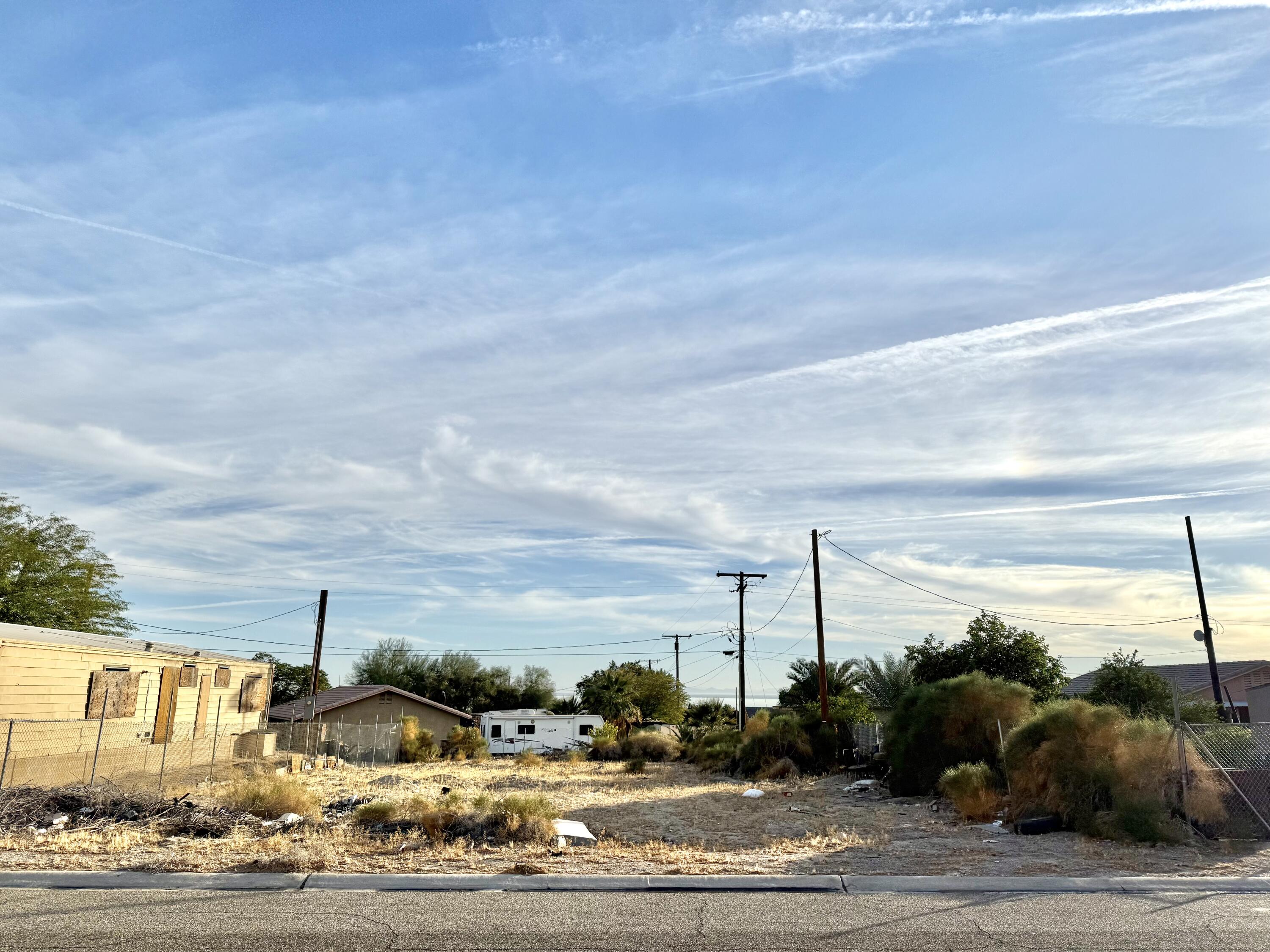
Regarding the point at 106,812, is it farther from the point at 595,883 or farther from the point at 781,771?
the point at 781,771

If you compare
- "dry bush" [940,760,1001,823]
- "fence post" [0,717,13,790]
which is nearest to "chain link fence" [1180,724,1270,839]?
"dry bush" [940,760,1001,823]

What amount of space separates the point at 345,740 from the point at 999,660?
2895cm

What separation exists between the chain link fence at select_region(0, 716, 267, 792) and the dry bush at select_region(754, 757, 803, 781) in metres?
18.2

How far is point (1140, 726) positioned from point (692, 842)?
7927 mm

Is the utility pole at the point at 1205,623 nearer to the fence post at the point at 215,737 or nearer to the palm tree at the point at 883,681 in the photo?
the palm tree at the point at 883,681

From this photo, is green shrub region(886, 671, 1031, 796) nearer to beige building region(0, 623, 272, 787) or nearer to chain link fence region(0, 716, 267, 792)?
chain link fence region(0, 716, 267, 792)

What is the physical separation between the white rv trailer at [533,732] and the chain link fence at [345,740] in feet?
29.2

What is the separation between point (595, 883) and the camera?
37.3 ft

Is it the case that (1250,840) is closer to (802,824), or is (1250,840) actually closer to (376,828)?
(802,824)

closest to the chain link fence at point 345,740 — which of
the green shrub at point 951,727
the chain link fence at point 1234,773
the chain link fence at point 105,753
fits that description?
the chain link fence at point 105,753

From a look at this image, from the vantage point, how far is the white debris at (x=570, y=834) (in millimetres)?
14508

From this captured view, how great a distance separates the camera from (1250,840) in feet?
46.6

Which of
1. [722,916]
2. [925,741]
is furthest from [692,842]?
[925,741]

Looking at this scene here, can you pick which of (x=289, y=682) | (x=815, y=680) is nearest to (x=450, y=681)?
(x=289, y=682)
